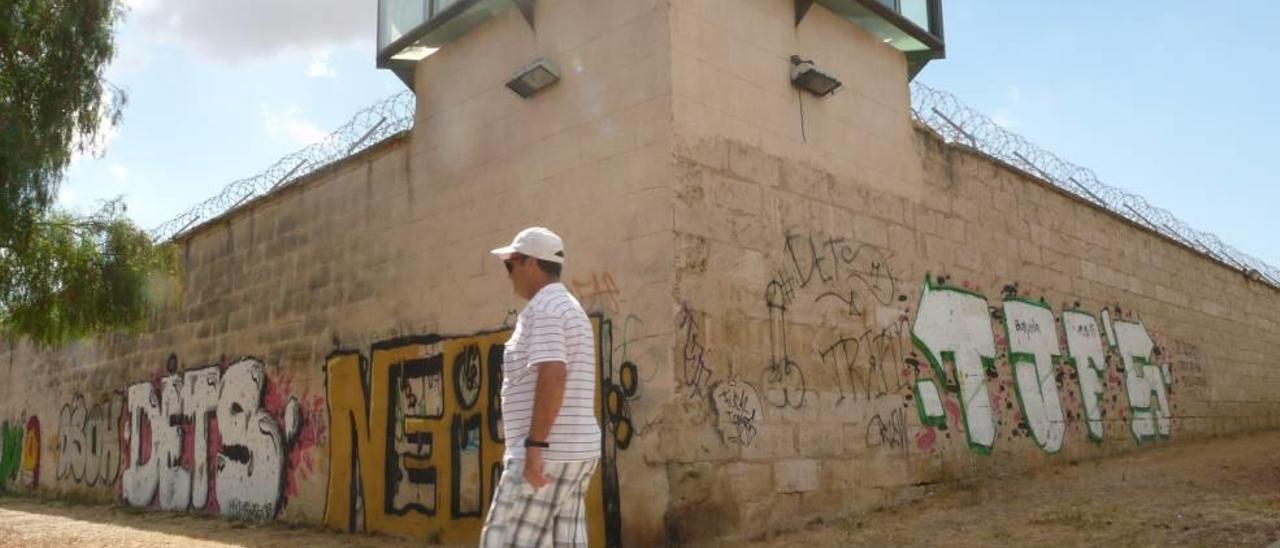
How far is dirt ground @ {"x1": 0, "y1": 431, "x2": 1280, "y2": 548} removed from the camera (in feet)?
18.5

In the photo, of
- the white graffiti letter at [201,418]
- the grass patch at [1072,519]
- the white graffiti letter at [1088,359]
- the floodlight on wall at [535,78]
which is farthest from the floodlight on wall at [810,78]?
the white graffiti letter at [201,418]

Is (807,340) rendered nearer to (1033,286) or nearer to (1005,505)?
(1005,505)

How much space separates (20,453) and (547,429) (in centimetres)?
1537

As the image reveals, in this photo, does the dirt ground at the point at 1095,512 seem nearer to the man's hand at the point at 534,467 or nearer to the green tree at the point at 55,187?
the man's hand at the point at 534,467

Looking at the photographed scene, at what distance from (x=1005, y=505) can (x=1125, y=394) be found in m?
4.19

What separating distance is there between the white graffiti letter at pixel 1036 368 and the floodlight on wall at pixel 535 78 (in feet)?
15.4

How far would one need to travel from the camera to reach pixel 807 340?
6.62 meters

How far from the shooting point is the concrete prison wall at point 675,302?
237 inches

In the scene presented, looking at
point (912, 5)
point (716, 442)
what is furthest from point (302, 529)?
point (912, 5)

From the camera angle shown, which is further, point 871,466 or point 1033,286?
point 1033,286

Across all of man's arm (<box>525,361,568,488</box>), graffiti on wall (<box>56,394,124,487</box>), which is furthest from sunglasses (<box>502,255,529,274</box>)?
graffiti on wall (<box>56,394,124,487</box>)

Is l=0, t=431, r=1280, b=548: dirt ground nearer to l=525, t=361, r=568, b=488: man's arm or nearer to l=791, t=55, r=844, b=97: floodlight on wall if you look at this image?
l=525, t=361, r=568, b=488: man's arm

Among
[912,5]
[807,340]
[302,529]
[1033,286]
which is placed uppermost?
[912,5]

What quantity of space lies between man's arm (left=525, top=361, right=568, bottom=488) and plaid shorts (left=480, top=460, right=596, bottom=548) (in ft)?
0.12
